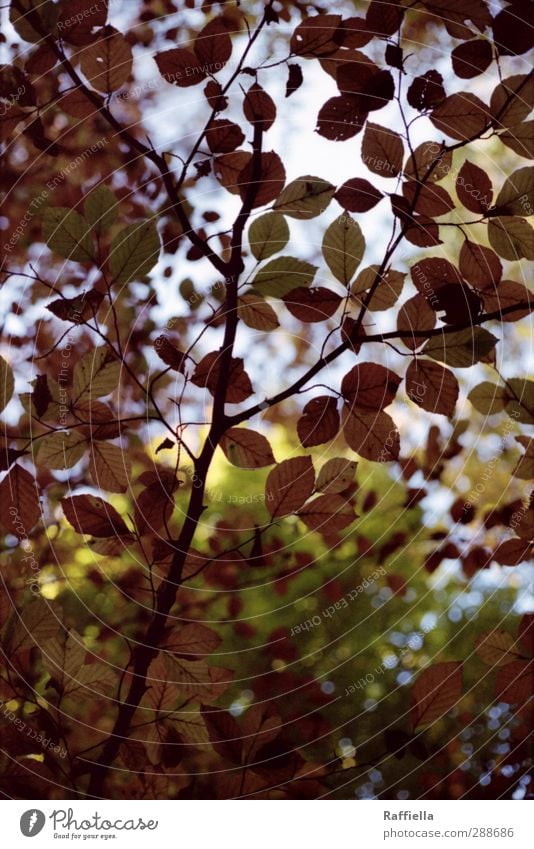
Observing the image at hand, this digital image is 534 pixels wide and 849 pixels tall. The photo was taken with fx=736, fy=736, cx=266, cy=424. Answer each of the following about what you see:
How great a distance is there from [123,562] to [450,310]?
0.47 metres

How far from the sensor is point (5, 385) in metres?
0.81

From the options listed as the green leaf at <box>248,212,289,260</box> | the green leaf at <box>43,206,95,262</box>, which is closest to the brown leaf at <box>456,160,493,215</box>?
the green leaf at <box>248,212,289,260</box>

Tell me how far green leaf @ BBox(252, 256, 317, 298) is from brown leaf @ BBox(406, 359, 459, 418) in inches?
6.2

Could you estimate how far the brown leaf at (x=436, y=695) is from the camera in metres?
0.84

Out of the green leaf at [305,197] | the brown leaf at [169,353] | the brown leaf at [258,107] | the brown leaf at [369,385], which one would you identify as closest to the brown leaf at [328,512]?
the brown leaf at [369,385]

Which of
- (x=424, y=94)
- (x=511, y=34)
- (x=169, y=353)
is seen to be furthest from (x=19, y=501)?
(x=511, y=34)

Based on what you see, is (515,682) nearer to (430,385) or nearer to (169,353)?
(430,385)

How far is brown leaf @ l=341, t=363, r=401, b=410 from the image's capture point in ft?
2.69

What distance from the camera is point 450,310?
0.84m

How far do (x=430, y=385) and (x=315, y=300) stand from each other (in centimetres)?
17

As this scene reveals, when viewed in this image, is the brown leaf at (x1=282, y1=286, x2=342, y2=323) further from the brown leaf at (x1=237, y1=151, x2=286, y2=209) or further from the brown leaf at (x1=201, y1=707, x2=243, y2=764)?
the brown leaf at (x1=201, y1=707, x2=243, y2=764)
